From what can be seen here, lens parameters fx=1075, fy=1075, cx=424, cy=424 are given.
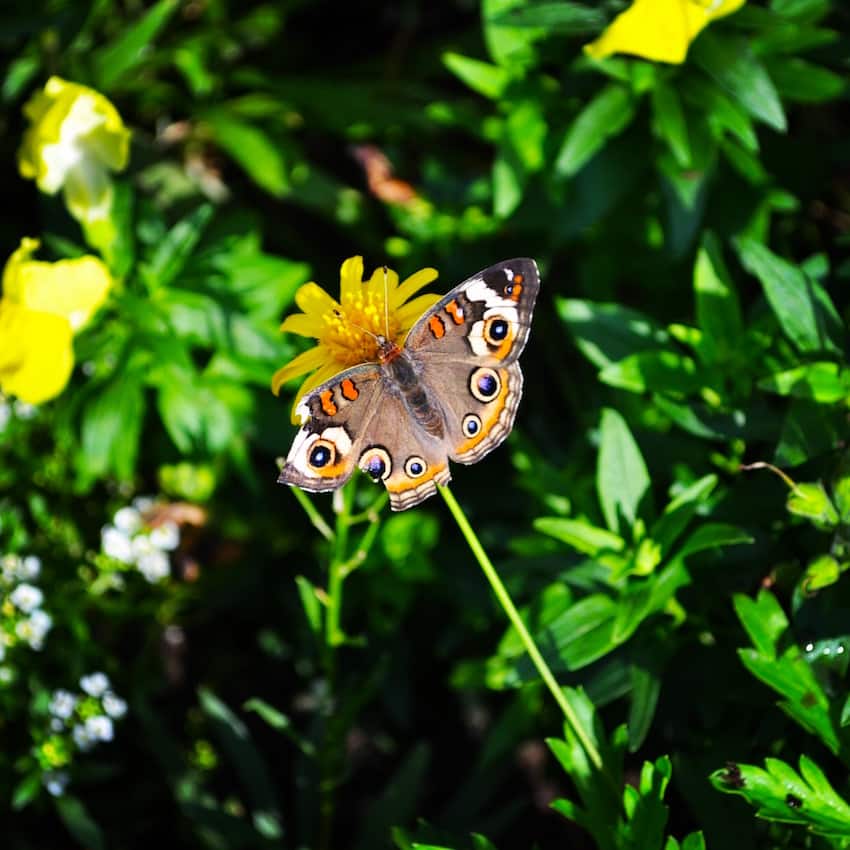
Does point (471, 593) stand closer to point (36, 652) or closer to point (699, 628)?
point (699, 628)

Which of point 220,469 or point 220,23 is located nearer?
point 220,469

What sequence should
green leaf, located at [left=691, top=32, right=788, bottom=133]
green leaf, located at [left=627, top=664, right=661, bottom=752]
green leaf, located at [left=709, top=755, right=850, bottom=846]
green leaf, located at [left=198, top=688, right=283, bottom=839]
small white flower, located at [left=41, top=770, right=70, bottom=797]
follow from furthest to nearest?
green leaf, located at [left=198, top=688, right=283, bottom=839] < small white flower, located at [left=41, top=770, right=70, bottom=797] < green leaf, located at [left=691, top=32, right=788, bottom=133] < green leaf, located at [left=627, top=664, right=661, bottom=752] < green leaf, located at [left=709, top=755, right=850, bottom=846]

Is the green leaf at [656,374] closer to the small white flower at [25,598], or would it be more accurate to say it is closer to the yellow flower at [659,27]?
the yellow flower at [659,27]

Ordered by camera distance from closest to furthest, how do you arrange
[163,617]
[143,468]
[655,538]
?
[655,538] < [163,617] < [143,468]

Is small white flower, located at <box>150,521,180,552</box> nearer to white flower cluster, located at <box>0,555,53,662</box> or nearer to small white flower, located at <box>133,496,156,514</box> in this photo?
small white flower, located at <box>133,496,156,514</box>

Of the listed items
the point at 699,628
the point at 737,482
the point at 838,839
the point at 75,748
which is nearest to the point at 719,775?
the point at 838,839

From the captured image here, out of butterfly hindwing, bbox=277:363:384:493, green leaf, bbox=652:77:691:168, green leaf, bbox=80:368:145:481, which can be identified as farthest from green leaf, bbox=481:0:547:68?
butterfly hindwing, bbox=277:363:384:493

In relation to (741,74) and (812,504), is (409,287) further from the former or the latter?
(741,74)
